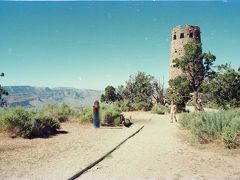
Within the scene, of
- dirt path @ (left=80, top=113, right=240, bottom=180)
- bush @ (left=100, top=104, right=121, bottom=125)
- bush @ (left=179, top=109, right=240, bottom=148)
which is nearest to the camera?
dirt path @ (left=80, top=113, right=240, bottom=180)

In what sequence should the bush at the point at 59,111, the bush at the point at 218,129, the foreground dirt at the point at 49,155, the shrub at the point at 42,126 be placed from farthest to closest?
the bush at the point at 59,111
the shrub at the point at 42,126
the bush at the point at 218,129
the foreground dirt at the point at 49,155

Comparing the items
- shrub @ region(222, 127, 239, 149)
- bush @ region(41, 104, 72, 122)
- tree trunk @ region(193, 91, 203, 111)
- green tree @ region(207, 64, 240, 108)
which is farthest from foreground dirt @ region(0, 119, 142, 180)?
tree trunk @ region(193, 91, 203, 111)

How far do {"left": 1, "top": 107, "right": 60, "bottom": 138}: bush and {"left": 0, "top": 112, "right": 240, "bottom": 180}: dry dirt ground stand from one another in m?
0.67

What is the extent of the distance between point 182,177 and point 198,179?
41 cm

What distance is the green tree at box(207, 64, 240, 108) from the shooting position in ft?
74.8

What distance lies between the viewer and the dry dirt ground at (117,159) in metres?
8.44

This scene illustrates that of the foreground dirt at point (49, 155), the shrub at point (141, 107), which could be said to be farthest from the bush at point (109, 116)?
the shrub at point (141, 107)

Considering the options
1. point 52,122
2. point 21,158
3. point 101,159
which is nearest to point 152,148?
point 101,159

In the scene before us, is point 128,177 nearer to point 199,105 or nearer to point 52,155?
point 52,155

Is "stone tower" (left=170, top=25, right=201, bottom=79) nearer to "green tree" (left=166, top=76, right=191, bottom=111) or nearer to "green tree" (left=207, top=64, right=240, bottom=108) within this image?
"green tree" (left=166, top=76, right=191, bottom=111)

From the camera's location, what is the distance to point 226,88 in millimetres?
23359

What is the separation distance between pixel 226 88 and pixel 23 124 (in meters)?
15.0

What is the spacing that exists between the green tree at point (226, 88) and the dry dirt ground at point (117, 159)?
34.0ft

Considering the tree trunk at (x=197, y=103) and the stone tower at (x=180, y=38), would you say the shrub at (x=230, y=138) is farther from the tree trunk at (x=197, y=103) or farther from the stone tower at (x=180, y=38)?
the stone tower at (x=180, y=38)
